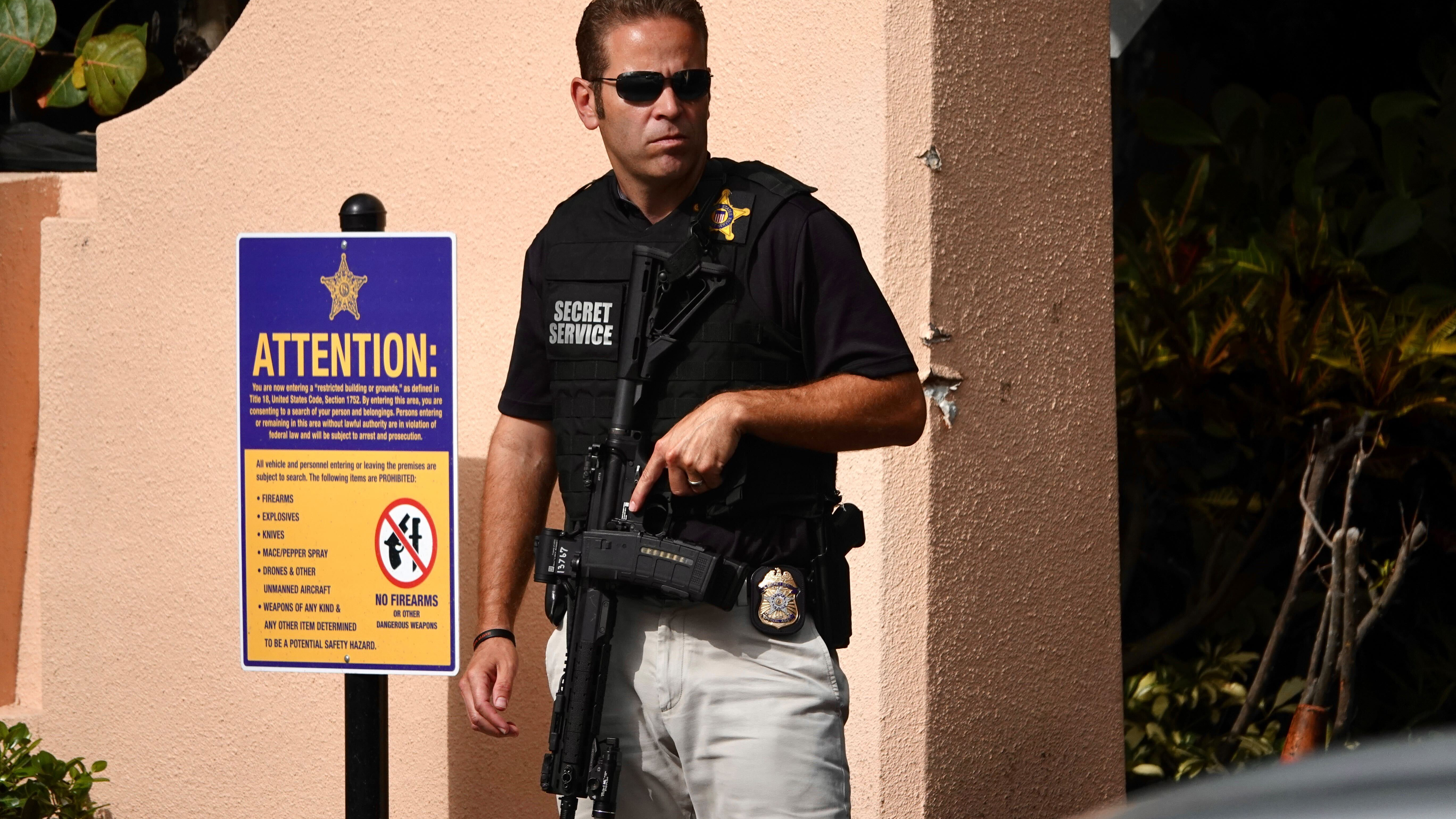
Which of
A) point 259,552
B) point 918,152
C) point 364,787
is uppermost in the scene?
point 918,152

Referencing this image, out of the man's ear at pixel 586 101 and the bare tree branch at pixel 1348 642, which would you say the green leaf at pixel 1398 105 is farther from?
the man's ear at pixel 586 101

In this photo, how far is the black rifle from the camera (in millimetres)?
2184

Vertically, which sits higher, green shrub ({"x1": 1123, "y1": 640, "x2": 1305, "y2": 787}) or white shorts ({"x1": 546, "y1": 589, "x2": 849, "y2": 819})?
white shorts ({"x1": 546, "y1": 589, "x2": 849, "y2": 819})

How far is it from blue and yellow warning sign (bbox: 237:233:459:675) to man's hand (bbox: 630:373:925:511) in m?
0.79

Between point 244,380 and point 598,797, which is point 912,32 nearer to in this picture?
point 244,380

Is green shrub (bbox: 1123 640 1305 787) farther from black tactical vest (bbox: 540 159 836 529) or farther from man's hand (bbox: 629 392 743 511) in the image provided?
man's hand (bbox: 629 392 743 511)

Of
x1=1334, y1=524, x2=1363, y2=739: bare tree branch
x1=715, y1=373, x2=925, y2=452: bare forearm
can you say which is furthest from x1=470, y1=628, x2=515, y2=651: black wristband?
x1=1334, y1=524, x2=1363, y2=739: bare tree branch

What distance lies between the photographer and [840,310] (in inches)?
87.9

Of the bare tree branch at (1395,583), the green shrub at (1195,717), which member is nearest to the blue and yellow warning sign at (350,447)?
the green shrub at (1195,717)

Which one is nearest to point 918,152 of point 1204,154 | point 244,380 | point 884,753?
point 884,753

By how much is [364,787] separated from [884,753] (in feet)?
3.38

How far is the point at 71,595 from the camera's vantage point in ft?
13.8

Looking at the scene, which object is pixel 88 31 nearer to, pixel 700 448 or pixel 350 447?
pixel 350 447

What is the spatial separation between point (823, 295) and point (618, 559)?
1.60 feet
